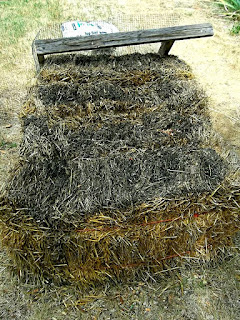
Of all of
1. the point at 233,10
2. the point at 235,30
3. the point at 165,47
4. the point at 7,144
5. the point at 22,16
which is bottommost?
the point at 22,16

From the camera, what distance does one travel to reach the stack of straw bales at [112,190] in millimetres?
2178

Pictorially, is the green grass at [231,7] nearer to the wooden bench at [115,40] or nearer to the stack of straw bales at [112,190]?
the wooden bench at [115,40]

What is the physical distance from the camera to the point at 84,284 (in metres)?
2.52

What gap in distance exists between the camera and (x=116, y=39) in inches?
133

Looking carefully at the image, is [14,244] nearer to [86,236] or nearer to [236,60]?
[86,236]

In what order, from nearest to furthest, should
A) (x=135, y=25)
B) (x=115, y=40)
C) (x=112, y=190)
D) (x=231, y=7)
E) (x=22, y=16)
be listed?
(x=112, y=190) < (x=115, y=40) < (x=135, y=25) < (x=22, y=16) < (x=231, y=7)

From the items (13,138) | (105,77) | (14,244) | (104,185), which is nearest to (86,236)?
(104,185)

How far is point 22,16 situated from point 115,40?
4.47 m

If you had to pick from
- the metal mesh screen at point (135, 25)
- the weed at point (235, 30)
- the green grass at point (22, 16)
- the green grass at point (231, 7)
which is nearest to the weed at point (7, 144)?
the metal mesh screen at point (135, 25)

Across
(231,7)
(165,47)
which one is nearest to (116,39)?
(165,47)

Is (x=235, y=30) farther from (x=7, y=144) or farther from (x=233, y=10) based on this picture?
(x=7, y=144)

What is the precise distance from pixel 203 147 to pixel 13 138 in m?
2.50

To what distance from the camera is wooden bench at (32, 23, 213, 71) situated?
128 inches

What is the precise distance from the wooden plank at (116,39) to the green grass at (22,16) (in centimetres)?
321
